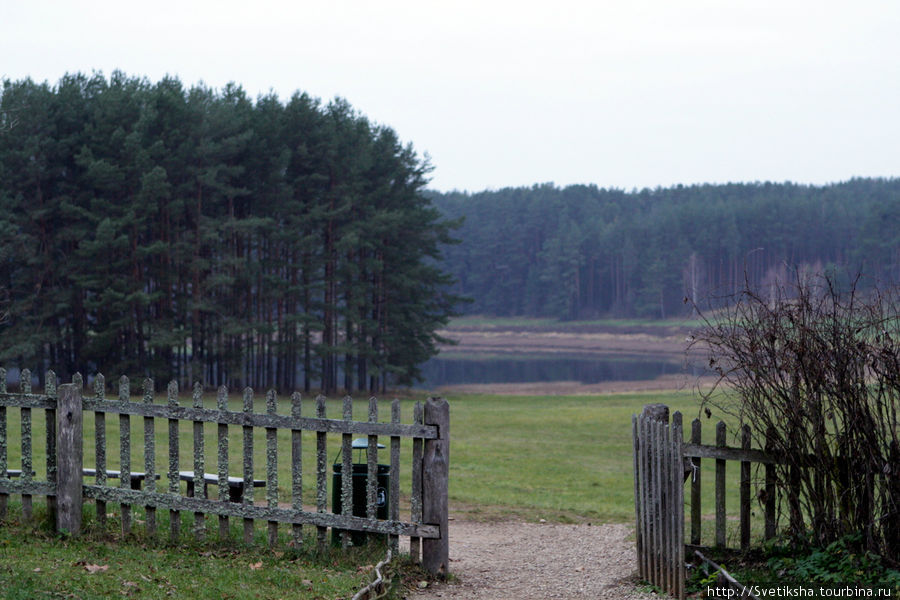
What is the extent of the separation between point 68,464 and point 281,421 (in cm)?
225

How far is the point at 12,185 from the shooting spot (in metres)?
40.2

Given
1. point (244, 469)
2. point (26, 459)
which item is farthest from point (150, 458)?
point (26, 459)

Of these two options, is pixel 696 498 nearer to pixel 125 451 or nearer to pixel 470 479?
pixel 125 451

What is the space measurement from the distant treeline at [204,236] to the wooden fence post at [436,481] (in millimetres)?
31685

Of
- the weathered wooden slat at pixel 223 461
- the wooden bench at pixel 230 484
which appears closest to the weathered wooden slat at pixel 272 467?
the weathered wooden slat at pixel 223 461

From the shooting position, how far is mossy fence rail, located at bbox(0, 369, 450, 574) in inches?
344

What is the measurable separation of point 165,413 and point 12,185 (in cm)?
3597

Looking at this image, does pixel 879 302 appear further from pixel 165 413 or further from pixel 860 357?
pixel 165 413

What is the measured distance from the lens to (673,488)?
25.6ft

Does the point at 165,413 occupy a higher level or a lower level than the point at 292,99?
lower

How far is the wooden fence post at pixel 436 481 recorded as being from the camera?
8734 millimetres

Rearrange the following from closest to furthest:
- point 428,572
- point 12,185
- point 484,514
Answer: point 428,572
point 484,514
point 12,185

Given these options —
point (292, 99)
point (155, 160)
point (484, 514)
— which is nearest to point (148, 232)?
point (155, 160)

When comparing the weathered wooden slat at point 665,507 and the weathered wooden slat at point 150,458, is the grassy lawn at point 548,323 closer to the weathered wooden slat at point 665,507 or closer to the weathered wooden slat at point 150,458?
the weathered wooden slat at point 150,458
